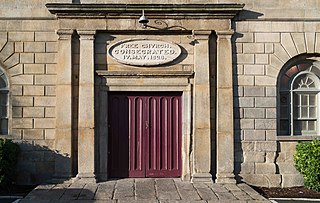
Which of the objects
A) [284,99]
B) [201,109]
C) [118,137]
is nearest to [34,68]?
[118,137]

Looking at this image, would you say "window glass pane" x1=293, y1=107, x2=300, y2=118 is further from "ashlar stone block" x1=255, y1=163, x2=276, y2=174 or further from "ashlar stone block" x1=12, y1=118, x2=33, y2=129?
"ashlar stone block" x1=12, y1=118, x2=33, y2=129

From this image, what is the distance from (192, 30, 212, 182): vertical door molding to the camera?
10.2 metres

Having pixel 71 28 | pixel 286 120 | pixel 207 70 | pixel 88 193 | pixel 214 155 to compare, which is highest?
pixel 71 28

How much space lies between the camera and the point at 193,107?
10.3 m

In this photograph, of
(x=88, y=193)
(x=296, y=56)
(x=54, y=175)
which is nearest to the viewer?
(x=88, y=193)

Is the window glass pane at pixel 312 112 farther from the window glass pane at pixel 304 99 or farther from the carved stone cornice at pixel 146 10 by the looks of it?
the carved stone cornice at pixel 146 10

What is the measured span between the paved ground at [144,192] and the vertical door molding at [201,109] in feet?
1.70

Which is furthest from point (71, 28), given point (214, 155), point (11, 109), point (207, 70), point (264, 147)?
point (264, 147)

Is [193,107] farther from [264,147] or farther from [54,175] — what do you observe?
[54,175]

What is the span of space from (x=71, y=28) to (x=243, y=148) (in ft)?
17.6

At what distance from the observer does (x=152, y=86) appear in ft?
34.1

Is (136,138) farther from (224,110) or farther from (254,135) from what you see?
(254,135)

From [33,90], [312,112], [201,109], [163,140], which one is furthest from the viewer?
[312,112]

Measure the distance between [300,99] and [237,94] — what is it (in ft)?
6.24
